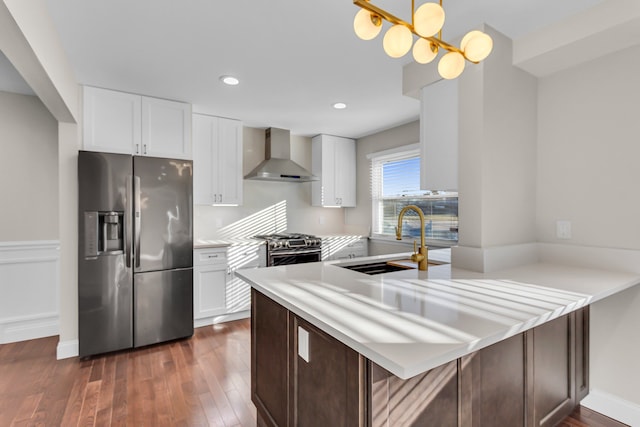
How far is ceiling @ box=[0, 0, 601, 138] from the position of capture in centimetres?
178

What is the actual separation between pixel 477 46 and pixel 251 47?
1551mm

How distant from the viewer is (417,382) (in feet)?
3.36

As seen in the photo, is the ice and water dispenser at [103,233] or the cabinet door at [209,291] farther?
the cabinet door at [209,291]

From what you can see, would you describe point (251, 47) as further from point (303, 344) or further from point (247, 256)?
point (247, 256)

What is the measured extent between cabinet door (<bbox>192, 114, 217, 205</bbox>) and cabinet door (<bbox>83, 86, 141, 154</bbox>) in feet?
2.24

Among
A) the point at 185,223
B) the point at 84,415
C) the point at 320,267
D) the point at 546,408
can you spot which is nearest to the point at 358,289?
the point at 320,267

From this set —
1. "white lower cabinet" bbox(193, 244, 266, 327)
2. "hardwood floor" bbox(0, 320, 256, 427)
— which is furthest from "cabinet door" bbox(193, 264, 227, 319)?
"hardwood floor" bbox(0, 320, 256, 427)

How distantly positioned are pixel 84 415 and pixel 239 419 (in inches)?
38.6

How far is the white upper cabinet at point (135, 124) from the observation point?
2.85 metres

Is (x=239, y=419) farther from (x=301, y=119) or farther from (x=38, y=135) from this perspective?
(x=38, y=135)

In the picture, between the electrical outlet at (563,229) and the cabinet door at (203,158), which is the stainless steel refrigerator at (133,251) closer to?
the cabinet door at (203,158)

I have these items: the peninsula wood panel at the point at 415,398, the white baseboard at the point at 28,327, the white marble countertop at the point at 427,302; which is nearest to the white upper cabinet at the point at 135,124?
the white baseboard at the point at 28,327

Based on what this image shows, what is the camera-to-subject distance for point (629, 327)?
1854 mm

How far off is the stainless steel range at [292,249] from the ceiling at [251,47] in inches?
61.2
